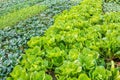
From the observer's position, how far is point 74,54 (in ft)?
19.8

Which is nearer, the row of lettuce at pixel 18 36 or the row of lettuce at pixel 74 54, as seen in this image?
the row of lettuce at pixel 74 54

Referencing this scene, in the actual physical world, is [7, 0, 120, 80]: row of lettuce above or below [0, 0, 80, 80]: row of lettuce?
above

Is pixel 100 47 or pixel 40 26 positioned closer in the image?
pixel 100 47

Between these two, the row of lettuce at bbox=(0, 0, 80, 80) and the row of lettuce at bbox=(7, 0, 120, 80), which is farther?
the row of lettuce at bbox=(0, 0, 80, 80)

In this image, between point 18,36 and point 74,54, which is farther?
point 18,36

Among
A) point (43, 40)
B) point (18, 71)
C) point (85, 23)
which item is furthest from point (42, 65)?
point (85, 23)

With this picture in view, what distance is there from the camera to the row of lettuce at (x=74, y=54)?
5.43m

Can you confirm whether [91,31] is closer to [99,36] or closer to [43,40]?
[99,36]

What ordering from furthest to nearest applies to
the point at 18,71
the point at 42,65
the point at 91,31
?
the point at 91,31 → the point at 42,65 → the point at 18,71

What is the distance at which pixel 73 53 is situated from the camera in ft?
19.9

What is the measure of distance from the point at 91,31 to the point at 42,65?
204 cm

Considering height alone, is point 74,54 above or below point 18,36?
above

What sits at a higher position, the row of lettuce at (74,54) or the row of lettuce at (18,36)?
the row of lettuce at (74,54)

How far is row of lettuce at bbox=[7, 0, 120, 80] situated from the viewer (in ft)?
17.8
